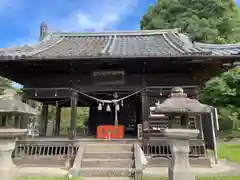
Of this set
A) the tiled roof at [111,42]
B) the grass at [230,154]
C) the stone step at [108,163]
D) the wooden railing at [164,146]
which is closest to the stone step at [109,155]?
the stone step at [108,163]

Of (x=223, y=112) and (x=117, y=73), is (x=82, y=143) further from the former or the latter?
(x=223, y=112)

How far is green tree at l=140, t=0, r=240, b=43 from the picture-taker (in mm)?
19281

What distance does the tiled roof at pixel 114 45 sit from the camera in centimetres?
845

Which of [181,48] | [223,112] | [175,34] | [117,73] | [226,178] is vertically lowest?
[226,178]

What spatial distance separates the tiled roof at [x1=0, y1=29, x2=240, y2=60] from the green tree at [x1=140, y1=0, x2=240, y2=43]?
836cm

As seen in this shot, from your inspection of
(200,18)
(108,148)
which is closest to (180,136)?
(108,148)

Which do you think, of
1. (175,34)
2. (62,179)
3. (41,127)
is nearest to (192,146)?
(62,179)

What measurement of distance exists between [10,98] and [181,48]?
6.55 m

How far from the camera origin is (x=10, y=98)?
495 centimetres

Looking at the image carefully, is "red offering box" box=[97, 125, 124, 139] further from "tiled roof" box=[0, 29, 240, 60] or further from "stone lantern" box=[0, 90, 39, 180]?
"stone lantern" box=[0, 90, 39, 180]

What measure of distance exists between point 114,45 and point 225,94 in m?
10.4

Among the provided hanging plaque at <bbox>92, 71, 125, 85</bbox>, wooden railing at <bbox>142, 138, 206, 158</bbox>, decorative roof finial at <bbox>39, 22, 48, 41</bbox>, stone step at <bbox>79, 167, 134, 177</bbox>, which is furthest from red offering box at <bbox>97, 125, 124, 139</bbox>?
decorative roof finial at <bbox>39, 22, 48, 41</bbox>

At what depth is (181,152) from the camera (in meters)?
4.68

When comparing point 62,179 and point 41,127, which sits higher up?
point 41,127
